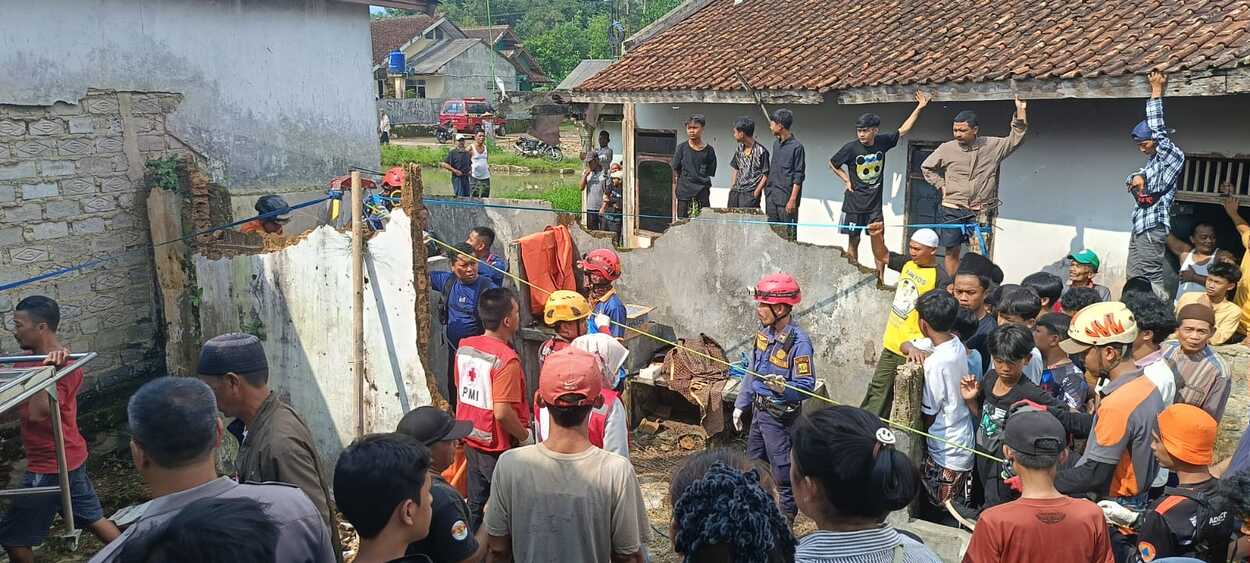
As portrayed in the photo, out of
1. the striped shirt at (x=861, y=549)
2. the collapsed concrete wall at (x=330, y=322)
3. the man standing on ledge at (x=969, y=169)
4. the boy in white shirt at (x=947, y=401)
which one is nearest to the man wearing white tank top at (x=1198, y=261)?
the man standing on ledge at (x=969, y=169)

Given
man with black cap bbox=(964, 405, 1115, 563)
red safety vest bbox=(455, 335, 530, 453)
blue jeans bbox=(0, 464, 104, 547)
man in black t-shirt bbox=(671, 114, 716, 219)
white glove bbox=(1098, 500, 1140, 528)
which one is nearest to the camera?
man with black cap bbox=(964, 405, 1115, 563)

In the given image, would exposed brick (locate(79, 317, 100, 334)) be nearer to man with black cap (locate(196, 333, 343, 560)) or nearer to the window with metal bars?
man with black cap (locate(196, 333, 343, 560))

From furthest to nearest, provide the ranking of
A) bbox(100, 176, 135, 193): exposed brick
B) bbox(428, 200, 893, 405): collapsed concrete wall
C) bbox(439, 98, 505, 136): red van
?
bbox(439, 98, 505, 136): red van < bbox(100, 176, 135, 193): exposed brick < bbox(428, 200, 893, 405): collapsed concrete wall

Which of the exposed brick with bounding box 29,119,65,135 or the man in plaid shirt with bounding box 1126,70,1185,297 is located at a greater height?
the exposed brick with bounding box 29,119,65,135

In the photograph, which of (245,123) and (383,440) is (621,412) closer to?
(383,440)

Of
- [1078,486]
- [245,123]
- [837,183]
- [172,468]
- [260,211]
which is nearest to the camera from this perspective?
[172,468]

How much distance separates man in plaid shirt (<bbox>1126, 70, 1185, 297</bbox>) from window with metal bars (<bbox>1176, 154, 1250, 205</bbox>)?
90 centimetres

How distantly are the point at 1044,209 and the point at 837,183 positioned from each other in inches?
104

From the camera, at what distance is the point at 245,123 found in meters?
9.59

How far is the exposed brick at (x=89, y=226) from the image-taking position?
25.9ft

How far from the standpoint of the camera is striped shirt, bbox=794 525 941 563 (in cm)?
253

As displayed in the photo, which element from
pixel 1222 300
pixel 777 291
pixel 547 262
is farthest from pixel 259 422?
pixel 1222 300

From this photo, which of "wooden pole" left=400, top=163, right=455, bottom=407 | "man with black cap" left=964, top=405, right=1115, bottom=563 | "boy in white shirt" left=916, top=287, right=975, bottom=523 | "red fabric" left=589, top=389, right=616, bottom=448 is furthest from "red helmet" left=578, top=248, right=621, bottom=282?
"man with black cap" left=964, top=405, right=1115, bottom=563

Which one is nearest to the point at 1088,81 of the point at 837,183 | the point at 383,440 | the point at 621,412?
the point at 837,183
